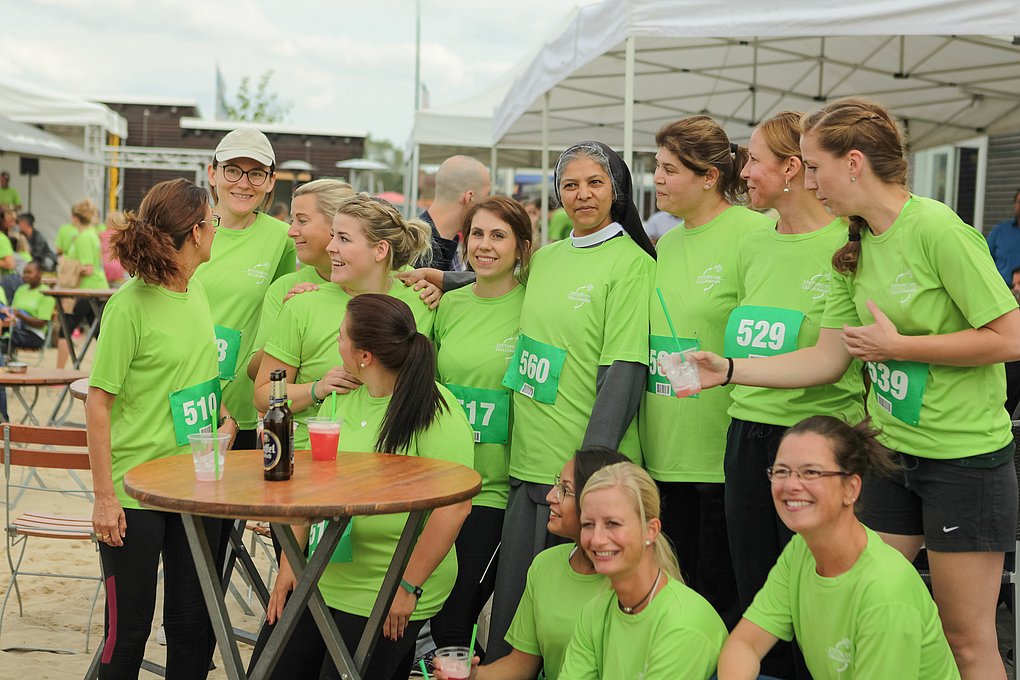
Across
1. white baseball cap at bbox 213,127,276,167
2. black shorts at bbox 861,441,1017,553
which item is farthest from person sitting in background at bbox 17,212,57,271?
black shorts at bbox 861,441,1017,553

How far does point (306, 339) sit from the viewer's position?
3.19m

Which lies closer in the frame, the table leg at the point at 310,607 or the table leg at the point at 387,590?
the table leg at the point at 310,607

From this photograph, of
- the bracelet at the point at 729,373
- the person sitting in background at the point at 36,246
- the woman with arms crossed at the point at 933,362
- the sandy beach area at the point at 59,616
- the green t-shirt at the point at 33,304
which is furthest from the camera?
the person sitting in background at the point at 36,246

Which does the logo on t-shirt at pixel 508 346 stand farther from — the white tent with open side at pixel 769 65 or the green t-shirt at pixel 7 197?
the green t-shirt at pixel 7 197

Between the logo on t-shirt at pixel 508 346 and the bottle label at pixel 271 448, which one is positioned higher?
the logo on t-shirt at pixel 508 346

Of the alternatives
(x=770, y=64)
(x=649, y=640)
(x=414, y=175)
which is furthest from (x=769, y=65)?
(x=649, y=640)

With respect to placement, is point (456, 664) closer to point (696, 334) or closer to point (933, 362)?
point (696, 334)

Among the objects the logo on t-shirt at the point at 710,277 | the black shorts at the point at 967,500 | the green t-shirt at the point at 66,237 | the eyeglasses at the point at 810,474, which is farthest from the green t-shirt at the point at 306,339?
the green t-shirt at the point at 66,237

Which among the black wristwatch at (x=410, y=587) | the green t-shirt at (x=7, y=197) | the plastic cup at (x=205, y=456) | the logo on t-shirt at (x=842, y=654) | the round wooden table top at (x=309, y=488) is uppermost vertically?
the green t-shirt at (x=7, y=197)

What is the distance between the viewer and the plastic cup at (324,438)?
8.52 ft

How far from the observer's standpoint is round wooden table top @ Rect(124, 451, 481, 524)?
2102 mm

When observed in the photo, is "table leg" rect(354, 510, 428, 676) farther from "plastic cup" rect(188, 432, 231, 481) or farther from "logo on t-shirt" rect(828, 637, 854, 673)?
"logo on t-shirt" rect(828, 637, 854, 673)

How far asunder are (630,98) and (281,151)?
2239cm

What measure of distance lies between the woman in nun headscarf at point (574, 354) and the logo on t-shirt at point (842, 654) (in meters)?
0.81
